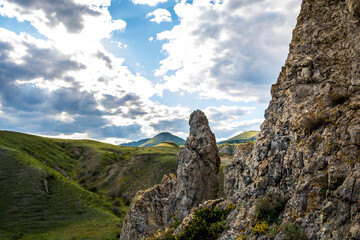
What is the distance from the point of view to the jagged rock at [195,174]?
2669 centimetres

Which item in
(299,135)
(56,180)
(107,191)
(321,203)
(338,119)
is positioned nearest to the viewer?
(321,203)

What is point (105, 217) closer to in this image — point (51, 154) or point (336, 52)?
point (336, 52)

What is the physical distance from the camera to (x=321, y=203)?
387 inches

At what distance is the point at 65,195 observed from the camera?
252ft

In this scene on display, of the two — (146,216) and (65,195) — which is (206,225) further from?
(65,195)

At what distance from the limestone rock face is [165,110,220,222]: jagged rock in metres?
12.5

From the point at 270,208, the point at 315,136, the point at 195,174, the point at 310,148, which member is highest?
the point at 315,136

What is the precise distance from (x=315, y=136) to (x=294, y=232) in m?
5.12

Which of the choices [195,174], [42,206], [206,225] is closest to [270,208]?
[206,225]

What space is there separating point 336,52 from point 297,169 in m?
8.62

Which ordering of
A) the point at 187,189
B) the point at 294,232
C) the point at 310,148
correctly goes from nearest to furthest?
the point at 294,232
the point at 310,148
the point at 187,189

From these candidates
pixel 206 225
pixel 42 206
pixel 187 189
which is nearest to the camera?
pixel 206 225

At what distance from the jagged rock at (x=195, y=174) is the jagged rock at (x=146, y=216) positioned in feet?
12.7

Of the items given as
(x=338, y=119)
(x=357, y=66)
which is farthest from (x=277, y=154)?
(x=357, y=66)
